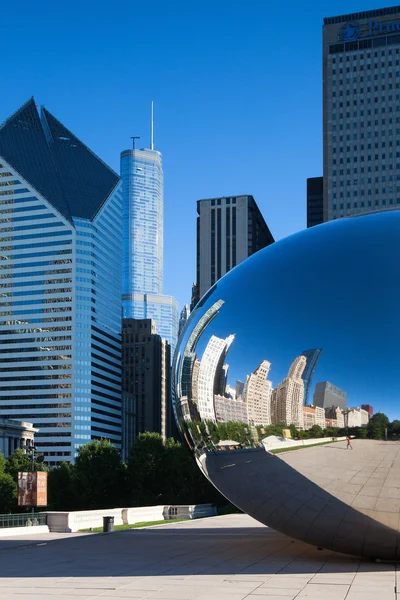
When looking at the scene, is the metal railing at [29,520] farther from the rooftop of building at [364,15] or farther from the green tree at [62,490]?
the rooftop of building at [364,15]

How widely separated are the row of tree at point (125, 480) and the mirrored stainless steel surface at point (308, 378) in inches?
2206

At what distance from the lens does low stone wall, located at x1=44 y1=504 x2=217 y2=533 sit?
2767cm

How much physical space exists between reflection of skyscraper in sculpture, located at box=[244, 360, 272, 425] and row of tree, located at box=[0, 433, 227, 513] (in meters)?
56.9

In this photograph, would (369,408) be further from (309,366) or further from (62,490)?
(62,490)

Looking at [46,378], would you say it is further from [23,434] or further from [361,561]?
[361,561]

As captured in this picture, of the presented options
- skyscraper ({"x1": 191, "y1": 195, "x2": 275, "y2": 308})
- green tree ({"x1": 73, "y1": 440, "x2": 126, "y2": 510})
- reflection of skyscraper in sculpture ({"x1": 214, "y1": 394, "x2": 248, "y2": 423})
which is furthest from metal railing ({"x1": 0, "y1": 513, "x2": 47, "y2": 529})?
skyscraper ({"x1": 191, "y1": 195, "x2": 275, "y2": 308})

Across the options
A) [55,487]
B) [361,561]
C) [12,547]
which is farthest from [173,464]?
[361,561]

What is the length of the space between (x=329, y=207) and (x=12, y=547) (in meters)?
148

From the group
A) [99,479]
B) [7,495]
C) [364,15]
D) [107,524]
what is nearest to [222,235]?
[364,15]

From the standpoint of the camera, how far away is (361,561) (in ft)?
48.8

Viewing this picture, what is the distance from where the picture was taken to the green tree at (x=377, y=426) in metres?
12.7

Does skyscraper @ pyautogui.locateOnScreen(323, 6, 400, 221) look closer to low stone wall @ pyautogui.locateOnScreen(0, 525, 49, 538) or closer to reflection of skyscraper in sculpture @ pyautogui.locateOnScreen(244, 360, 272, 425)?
low stone wall @ pyautogui.locateOnScreen(0, 525, 49, 538)

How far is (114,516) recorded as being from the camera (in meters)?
30.4

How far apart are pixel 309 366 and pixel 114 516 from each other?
18.9m
